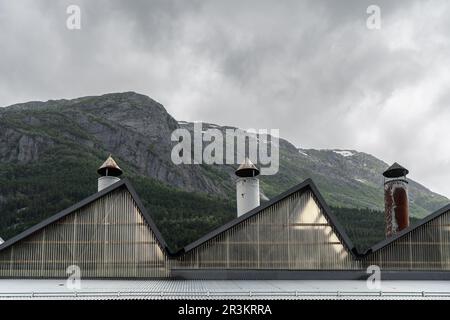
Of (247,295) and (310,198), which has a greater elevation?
(310,198)

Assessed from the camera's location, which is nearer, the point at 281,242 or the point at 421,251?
the point at 281,242

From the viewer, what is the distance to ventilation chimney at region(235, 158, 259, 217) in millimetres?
36125

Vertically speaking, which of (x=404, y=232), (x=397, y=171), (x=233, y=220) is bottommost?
(x=404, y=232)

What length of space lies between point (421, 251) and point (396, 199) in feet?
40.3

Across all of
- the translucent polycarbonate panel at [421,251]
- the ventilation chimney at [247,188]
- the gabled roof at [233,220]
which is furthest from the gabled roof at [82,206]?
the translucent polycarbonate panel at [421,251]

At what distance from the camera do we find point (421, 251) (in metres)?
30.3

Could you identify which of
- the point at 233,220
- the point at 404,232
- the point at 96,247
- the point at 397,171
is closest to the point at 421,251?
the point at 404,232

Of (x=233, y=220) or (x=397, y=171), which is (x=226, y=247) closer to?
(x=233, y=220)

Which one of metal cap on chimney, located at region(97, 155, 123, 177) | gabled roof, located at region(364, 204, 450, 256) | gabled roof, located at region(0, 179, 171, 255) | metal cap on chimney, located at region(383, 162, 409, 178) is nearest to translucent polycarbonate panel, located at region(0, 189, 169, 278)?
gabled roof, located at region(0, 179, 171, 255)

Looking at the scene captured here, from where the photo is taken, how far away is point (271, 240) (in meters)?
30.0
